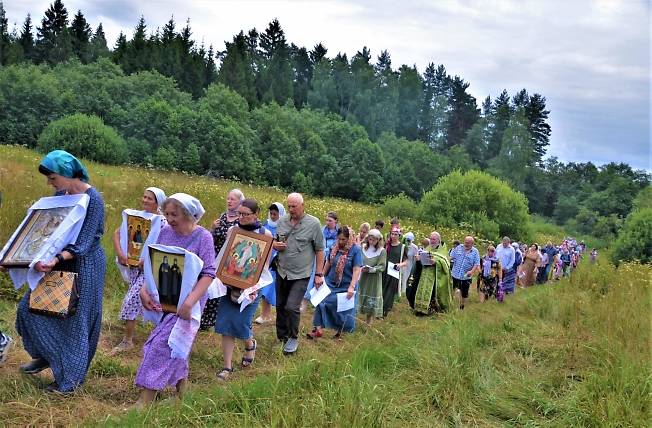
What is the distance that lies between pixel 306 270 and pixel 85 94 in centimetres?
3592

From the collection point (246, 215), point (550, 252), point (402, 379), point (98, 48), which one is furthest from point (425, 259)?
point (98, 48)

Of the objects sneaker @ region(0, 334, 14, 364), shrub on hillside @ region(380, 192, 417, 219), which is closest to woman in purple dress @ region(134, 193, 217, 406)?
sneaker @ region(0, 334, 14, 364)

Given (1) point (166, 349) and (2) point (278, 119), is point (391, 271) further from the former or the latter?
(2) point (278, 119)

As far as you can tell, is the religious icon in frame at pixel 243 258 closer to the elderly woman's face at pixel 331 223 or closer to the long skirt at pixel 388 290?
the elderly woman's face at pixel 331 223

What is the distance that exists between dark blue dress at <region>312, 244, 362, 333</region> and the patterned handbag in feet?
13.4

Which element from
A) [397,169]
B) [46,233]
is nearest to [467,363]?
[46,233]

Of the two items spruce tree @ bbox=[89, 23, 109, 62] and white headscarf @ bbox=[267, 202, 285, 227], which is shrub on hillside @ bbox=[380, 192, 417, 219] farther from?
spruce tree @ bbox=[89, 23, 109, 62]

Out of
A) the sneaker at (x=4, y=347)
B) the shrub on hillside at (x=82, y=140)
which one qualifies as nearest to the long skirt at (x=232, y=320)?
the sneaker at (x=4, y=347)

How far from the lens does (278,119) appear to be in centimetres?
4834

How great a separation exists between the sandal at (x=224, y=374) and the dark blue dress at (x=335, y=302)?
2.51 m

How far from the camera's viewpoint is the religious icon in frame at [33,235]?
3916mm

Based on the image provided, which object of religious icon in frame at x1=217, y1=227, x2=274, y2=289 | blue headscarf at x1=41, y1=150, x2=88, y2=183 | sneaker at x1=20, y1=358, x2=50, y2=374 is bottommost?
sneaker at x1=20, y1=358, x2=50, y2=374

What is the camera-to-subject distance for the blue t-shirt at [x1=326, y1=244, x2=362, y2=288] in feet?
24.7

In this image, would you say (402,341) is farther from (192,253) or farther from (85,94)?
(85,94)
